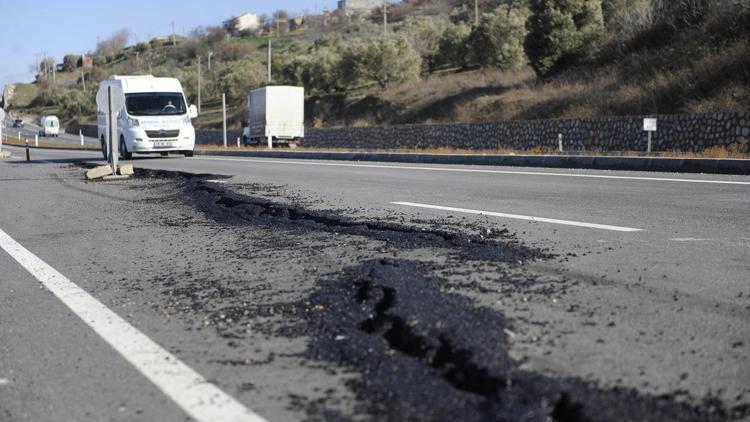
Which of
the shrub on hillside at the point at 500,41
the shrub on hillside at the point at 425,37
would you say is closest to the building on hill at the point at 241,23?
the shrub on hillside at the point at 425,37

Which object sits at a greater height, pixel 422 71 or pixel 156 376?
pixel 422 71

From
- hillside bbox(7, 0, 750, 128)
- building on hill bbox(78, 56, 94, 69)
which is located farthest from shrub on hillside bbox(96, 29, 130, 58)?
hillside bbox(7, 0, 750, 128)

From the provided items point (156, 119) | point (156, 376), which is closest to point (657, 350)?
point (156, 376)

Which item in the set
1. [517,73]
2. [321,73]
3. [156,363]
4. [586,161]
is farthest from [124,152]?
[321,73]

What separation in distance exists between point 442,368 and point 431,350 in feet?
0.75

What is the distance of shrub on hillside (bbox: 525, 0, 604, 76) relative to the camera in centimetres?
4097

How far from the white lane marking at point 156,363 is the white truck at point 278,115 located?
40.9m

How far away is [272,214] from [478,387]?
6.12 m

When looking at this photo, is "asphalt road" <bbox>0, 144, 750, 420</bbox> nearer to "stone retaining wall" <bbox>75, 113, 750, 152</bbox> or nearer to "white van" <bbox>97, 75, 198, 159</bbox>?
"white van" <bbox>97, 75, 198, 159</bbox>

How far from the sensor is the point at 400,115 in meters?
51.3

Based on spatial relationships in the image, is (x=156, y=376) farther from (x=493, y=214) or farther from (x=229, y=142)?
(x=229, y=142)

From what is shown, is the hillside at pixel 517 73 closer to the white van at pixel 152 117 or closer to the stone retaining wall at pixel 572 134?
the stone retaining wall at pixel 572 134

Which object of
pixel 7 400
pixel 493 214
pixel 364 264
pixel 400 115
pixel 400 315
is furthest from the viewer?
pixel 400 115

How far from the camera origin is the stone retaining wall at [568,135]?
2373 centimetres
